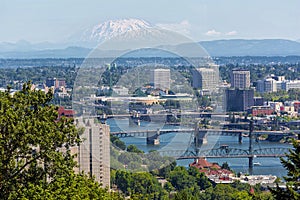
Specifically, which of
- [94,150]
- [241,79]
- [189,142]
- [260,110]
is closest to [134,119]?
[189,142]

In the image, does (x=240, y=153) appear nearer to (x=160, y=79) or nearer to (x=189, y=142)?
(x=160, y=79)

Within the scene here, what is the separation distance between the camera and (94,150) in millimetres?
5090

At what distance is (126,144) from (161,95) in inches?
27.3

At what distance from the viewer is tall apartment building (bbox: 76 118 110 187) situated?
16.6 ft

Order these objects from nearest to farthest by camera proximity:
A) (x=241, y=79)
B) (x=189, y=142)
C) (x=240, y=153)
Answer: (x=189, y=142) < (x=240, y=153) < (x=241, y=79)

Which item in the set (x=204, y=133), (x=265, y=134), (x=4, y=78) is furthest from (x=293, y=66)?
(x=204, y=133)

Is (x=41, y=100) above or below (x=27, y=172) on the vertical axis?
above

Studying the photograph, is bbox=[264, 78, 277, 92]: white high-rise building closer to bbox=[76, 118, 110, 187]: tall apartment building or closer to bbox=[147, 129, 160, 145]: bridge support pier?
bbox=[147, 129, 160, 145]: bridge support pier

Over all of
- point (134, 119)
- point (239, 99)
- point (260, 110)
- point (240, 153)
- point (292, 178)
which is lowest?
point (240, 153)

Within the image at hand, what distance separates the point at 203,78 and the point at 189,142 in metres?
3.81

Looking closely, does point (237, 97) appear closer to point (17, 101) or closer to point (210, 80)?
point (210, 80)

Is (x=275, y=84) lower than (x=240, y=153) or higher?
higher

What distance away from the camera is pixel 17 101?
2.48m

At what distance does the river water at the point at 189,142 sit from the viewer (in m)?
5.93
